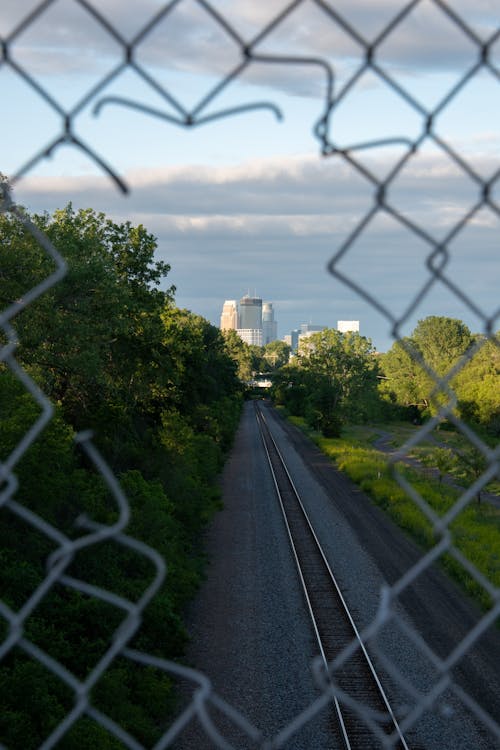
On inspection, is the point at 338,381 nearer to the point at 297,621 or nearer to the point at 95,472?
the point at 95,472

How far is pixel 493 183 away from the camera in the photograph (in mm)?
1482

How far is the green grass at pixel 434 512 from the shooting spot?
17.6 meters

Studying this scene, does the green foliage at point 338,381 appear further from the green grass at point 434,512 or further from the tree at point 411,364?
the green grass at point 434,512

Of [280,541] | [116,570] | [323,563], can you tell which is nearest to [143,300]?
[280,541]

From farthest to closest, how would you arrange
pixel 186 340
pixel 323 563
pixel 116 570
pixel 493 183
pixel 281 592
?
1. pixel 186 340
2. pixel 323 563
3. pixel 281 592
4. pixel 116 570
5. pixel 493 183

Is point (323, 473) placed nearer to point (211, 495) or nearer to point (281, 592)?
point (211, 495)

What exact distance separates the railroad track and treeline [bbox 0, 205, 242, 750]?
2.34m

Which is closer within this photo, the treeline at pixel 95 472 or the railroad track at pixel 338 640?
the treeline at pixel 95 472

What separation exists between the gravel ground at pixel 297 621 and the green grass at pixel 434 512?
0.48 meters

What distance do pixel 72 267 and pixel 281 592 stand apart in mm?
9030

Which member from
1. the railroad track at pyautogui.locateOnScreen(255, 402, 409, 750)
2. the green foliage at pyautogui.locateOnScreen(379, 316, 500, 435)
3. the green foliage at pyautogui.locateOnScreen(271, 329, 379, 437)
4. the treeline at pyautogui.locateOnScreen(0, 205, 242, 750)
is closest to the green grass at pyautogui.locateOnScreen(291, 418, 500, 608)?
the railroad track at pyautogui.locateOnScreen(255, 402, 409, 750)

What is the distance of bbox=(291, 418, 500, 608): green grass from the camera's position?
17641 millimetres

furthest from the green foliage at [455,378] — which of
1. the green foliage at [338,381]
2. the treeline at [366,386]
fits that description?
the green foliage at [338,381]

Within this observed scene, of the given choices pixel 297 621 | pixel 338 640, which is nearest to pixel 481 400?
pixel 297 621
